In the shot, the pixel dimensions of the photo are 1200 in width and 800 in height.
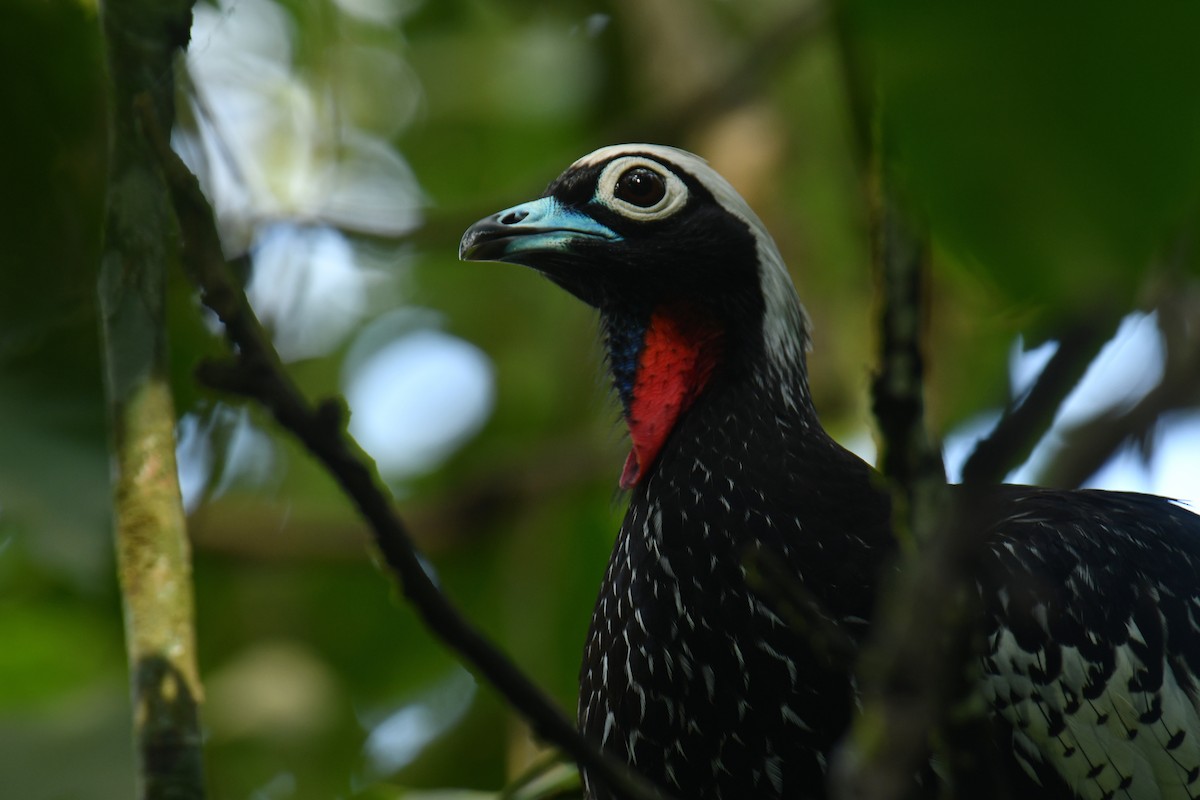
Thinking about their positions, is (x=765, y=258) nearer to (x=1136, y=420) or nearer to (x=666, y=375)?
(x=666, y=375)

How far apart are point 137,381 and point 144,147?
0.41 meters

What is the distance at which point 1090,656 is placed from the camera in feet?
10.8

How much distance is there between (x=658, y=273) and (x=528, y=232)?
40cm

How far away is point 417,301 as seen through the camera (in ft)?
28.4

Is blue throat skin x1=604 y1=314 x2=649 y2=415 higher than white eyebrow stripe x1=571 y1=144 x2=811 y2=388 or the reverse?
the reverse

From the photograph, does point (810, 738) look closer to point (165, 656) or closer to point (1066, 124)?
point (165, 656)

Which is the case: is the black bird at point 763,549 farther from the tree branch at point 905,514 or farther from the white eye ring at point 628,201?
the tree branch at point 905,514

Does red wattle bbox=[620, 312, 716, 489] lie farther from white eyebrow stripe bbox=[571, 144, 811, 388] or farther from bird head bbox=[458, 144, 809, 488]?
white eyebrow stripe bbox=[571, 144, 811, 388]

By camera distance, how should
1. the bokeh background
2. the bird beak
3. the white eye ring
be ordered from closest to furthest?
the bokeh background < the bird beak < the white eye ring

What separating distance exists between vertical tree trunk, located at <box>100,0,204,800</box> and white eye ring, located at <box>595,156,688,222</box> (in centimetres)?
177

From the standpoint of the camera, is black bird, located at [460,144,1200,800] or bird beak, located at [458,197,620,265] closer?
black bird, located at [460,144,1200,800]

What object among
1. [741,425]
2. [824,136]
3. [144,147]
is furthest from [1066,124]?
[824,136]

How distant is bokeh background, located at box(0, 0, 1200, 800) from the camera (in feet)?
2.99

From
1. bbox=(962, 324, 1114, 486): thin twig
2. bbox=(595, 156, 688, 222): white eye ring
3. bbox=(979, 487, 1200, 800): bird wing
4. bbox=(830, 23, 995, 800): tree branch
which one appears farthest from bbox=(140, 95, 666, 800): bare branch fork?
bbox=(595, 156, 688, 222): white eye ring
